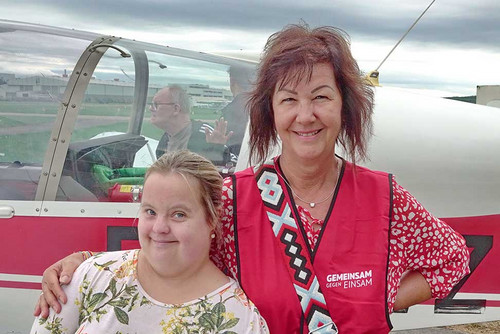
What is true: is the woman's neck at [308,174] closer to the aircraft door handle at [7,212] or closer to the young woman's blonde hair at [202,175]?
the young woman's blonde hair at [202,175]

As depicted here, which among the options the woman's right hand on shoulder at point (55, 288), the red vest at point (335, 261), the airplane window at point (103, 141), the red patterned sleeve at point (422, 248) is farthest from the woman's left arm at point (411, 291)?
the airplane window at point (103, 141)

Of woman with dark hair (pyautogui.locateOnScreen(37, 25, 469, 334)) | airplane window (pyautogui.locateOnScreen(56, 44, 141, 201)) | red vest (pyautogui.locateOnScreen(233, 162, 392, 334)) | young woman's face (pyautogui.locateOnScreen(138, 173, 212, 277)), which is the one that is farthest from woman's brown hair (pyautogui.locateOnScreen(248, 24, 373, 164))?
airplane window (pyautogui.locateOnScreen(56, 44, 141, 201))

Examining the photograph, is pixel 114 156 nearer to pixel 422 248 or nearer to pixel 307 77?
pixel 307 77

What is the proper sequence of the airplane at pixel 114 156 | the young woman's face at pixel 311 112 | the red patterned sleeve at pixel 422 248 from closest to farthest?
1. the young woman's face at pixel 311 112
2. the red patterned sleeve at pixel 422 248
3. the airplane at pixel 114 156

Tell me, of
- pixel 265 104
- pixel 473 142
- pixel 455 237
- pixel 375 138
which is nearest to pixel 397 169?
pixel 375 138

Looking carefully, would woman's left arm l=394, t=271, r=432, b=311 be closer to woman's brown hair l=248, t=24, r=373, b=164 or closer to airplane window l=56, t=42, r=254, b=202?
woman's brown hair l=248, t=24, r=373, b=164

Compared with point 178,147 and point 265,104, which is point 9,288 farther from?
point 265,104

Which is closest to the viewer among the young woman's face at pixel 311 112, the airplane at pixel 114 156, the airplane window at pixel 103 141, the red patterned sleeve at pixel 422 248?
the young woman's face at pixel 311 112

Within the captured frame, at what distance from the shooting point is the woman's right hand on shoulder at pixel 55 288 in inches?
64.5

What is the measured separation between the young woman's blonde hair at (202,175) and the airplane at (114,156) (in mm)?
1077

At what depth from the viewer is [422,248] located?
184cm

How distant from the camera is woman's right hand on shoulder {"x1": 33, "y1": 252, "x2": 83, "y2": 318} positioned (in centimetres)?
164

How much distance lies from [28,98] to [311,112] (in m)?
1.82

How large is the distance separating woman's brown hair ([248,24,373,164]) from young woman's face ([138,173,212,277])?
0.32 metres
